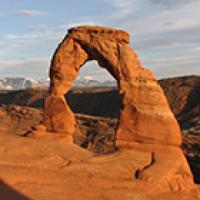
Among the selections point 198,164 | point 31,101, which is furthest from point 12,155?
point 31,101

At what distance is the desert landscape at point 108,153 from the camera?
12.6 metres

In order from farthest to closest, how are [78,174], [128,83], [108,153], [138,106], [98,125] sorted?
1. [98,125]
2. [108,153]
3. [128,83]
4. [138,106]
5. [78,174]

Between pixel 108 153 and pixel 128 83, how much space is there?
2635 mm

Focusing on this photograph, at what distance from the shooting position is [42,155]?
1463 centimetres

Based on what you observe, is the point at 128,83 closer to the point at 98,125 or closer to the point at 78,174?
the point at 78,174

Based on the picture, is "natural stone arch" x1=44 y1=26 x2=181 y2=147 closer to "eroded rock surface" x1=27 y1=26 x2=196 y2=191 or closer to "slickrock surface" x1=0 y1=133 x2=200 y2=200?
"eroded rock surface" x1=27 y1=26 x2=196 y2=191

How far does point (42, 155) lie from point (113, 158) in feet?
7.53

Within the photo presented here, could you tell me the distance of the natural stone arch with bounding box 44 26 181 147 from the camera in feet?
51.8

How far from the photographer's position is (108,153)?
652 inches

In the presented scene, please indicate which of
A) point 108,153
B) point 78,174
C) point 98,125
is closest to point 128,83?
point 108,153

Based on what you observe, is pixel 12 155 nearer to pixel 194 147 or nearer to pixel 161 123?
pixel 161 123

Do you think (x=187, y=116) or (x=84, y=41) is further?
(x=187, y=116)

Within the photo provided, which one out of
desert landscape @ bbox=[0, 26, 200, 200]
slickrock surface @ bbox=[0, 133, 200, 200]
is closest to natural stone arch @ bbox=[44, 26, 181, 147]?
desert landscape @ bbox=[0, 26, 200, 200]

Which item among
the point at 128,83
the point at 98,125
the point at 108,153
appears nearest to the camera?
the point at 128,83
